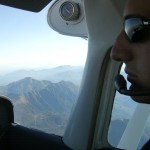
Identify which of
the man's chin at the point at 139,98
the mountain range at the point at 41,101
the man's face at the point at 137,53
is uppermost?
the man's face at the point at 137,53

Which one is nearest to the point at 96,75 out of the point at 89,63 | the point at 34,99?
the point at 89,63

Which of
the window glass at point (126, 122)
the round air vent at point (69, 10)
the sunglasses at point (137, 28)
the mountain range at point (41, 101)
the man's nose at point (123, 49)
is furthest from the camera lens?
the mountain range at point (41, 101)

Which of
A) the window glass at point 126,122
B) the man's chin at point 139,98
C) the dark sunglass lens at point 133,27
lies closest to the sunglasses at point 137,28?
the dark sunglass lens at point 133,27

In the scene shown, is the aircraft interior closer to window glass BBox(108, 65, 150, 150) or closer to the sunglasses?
window glass BBox(108, 65, 150, 150)

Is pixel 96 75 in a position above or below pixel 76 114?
above

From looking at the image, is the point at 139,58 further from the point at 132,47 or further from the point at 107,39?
the point at 107,39

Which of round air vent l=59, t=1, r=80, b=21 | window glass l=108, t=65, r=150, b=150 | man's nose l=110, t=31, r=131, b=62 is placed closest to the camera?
man's nose l=110, t=31, r=131, b=62

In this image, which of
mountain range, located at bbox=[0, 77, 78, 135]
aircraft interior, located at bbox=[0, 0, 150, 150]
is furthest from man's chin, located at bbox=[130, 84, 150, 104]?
mountain range, located at bbox=[0, 77, 78, 135]

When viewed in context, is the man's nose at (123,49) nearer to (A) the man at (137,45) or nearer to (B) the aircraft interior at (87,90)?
(A) the man at (137,45)
